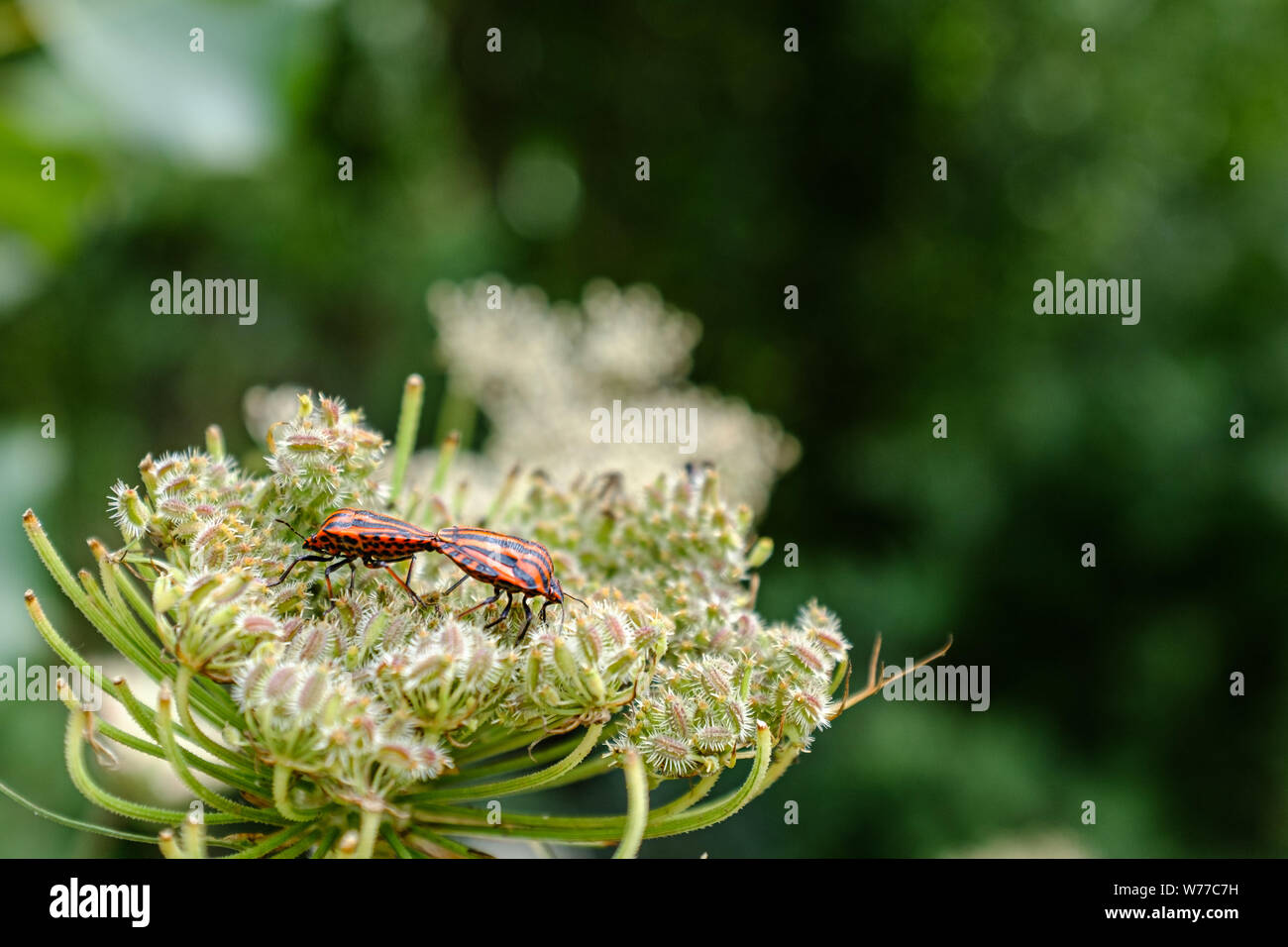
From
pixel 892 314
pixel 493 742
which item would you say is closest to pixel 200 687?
pixel 493 742

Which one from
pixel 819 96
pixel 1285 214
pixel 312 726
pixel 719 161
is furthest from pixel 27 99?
pixel 1285 214

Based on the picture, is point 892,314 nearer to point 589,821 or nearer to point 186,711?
point 589,821

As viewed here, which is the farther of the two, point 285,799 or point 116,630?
point 116,630

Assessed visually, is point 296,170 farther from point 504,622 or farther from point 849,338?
point 504,622

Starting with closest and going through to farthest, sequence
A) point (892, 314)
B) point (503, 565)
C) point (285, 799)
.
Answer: point (285, 799)
point (503, 565)
point (892, 314)
